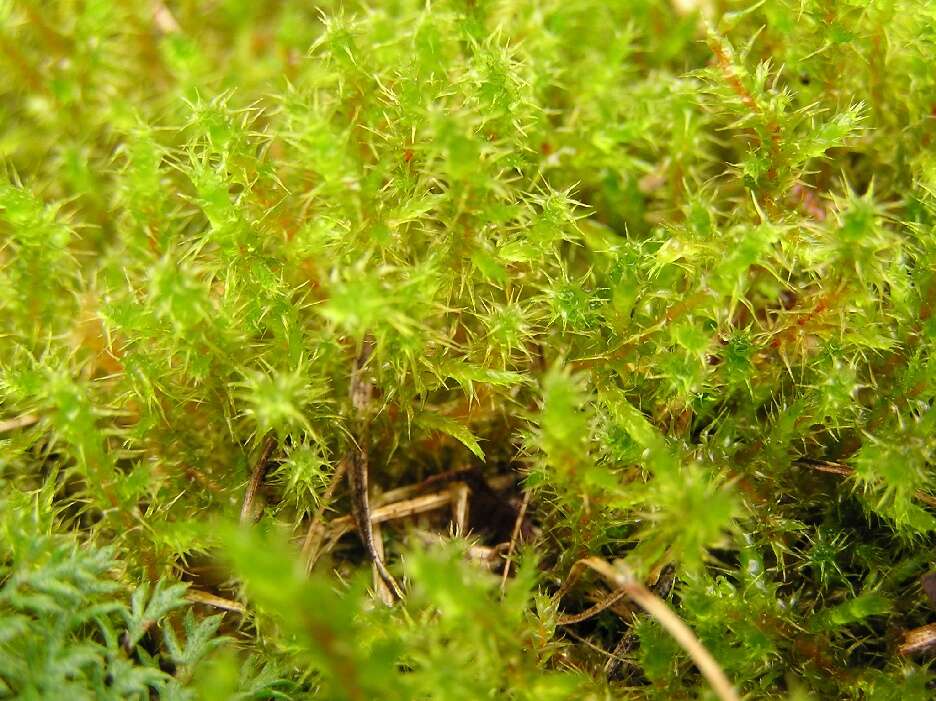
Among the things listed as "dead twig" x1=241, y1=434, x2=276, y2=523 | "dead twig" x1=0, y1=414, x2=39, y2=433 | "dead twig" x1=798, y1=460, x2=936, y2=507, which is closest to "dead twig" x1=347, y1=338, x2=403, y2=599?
"dead twig" x1=241, y1=434, x2=276, y2=523

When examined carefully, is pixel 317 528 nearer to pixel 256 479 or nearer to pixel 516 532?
pixel 256 479

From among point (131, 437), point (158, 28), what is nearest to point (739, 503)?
point (131, 437)

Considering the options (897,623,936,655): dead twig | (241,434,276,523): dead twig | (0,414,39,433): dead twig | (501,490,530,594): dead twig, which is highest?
(0,414,39,433): dead twig

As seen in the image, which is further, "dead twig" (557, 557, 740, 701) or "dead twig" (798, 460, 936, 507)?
"dead twig" (798, 460, 936, 507)

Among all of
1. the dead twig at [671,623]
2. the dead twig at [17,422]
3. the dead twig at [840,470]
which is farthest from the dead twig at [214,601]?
the dead twig at [840,470]

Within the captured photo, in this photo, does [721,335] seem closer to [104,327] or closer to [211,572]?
[211,572]

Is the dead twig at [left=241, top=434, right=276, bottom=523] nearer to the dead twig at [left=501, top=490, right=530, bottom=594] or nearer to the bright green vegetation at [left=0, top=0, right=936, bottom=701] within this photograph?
the bright green vegetation at [left=0, top=0, right=936, bottom=701]
